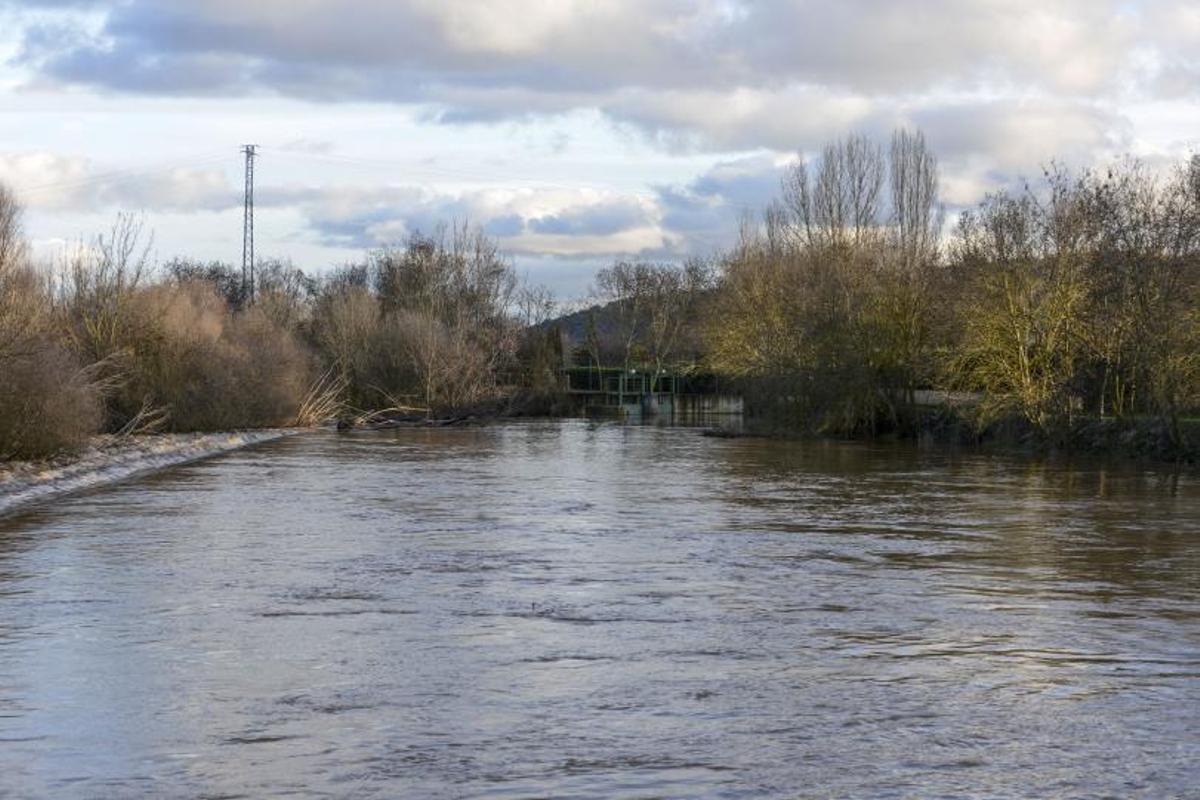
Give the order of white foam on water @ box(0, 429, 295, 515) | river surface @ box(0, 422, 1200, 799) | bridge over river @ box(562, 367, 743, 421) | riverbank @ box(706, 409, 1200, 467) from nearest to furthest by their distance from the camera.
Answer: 1. river surface @ box(0, 422, 1200, 799)
2. white foam on water @ box(0, 429, 295, 515)
3. riverbank @ box(706, 409, 1200, 467)
4. bridge over river @ box(562, 367, 743, 421)

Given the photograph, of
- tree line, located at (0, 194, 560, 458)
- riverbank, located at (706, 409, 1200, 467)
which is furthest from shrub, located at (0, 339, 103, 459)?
riverbank, located at (706, 409, 1200, 467)

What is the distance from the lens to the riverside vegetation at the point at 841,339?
37188mm

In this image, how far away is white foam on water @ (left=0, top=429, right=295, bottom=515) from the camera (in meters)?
25.2

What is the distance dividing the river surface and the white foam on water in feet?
6.84

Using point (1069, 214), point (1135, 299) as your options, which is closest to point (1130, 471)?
point (1135, 299)

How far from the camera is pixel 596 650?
1148 cm

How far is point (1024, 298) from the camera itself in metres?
40.6

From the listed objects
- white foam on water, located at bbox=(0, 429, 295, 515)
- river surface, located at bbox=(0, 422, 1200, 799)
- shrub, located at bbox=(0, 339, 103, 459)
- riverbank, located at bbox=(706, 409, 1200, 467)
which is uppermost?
shrub, located at bbox=(0, 339, 103, 459)

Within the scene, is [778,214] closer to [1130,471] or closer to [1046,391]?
[1046,391]

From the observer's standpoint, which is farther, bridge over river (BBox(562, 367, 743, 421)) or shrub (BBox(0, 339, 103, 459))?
bridge over river (BBox(562, 367, 743, 421))

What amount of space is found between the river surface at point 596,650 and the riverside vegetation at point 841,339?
45.7 ft

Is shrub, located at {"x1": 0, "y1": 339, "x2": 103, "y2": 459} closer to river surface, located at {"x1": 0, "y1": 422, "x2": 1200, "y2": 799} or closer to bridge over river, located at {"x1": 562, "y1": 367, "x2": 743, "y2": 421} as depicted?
river surface, located at {"x1": 0, "y1": 422, "x2": 1200, "y2": 799}

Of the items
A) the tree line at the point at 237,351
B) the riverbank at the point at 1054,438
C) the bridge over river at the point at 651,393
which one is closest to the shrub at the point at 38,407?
the tree line at the point at 237,351

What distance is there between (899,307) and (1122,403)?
8.99 meters
